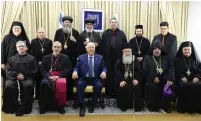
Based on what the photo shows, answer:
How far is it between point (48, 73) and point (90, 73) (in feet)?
2.43

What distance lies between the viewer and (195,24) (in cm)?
599

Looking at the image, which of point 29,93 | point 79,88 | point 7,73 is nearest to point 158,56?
point 79,88

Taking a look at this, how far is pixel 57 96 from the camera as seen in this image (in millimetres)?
4363

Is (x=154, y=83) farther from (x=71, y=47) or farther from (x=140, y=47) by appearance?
(x=71, y=47)

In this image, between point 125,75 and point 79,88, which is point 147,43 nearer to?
point 125,75

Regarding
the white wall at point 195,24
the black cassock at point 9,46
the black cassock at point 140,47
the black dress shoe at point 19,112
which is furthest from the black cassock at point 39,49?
the white wall at point 195,24

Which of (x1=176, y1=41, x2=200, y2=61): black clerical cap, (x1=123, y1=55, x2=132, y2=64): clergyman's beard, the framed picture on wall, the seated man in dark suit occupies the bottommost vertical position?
the seated man in dark suit

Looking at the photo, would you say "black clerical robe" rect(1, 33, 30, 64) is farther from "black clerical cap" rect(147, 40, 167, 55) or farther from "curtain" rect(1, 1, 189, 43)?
"black clerical cap" rect(147, 40, 167, 55)

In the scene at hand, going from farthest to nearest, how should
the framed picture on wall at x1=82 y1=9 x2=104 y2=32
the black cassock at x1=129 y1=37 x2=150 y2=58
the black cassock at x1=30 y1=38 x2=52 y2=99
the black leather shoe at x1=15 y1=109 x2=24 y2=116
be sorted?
the framed picture on wall at x1=82 y1=9 x2=104 y2=32 → the black cassock at x1=129 y1=37 x2=150 y2=58 → the black cassock at x1=30 y1=38 x2=52 y2=99 → the black leather shoe at x1=15 y1=109 x2=24 y2=116

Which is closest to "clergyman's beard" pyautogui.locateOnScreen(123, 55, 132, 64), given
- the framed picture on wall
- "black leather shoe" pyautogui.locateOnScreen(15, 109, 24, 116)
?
the framed picture on wall

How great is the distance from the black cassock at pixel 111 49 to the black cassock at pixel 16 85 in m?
1.57

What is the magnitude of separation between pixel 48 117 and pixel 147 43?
2417mm

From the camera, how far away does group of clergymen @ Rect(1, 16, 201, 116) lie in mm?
4328

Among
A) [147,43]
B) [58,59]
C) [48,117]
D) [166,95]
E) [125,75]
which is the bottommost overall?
[48,117]
